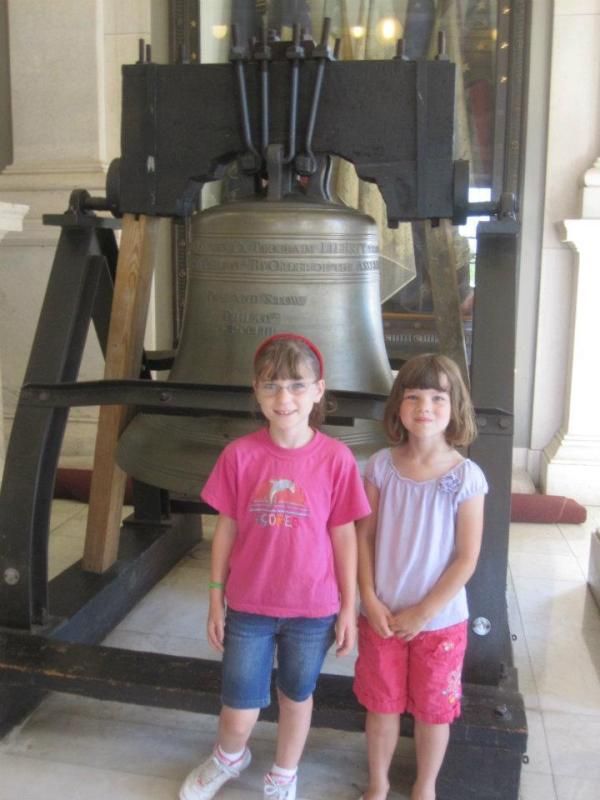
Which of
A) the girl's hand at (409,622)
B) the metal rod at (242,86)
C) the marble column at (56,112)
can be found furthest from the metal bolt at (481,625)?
the marble column at (56,112)

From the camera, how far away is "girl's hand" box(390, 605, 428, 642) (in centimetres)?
166

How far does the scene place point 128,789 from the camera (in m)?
1.86

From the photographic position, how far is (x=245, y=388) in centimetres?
190

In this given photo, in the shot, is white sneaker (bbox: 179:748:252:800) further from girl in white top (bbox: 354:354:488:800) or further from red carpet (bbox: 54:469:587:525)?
red carpet (bbox: 54:469:587:525)

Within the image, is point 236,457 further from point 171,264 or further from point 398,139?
point 171,264

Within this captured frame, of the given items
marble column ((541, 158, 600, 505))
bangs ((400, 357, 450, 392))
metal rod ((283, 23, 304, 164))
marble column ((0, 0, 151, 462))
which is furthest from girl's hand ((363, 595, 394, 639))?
marble column ((0, 0, 151, 462))

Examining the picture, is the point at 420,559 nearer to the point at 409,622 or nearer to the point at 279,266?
the point at 409,622

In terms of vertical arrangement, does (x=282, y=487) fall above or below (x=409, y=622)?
above

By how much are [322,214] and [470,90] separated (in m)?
2.37

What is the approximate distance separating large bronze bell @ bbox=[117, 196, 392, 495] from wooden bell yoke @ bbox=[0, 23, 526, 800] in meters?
0.12

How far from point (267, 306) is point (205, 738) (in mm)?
1039

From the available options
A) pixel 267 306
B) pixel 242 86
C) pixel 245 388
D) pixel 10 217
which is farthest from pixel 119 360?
pixel 10 217

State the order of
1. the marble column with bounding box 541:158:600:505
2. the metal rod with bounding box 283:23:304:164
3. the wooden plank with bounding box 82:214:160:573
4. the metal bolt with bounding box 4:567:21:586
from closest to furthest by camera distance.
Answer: the metal rod with bounding box 283:23:304:164
the metal bolt with bounding box 4:567:21:586
the wooden plank with bounding box 82:214:160:573
the marble column with bounding box 541:158:600:505

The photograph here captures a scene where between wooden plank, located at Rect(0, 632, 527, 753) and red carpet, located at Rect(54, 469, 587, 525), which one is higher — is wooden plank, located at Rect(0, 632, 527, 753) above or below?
above
